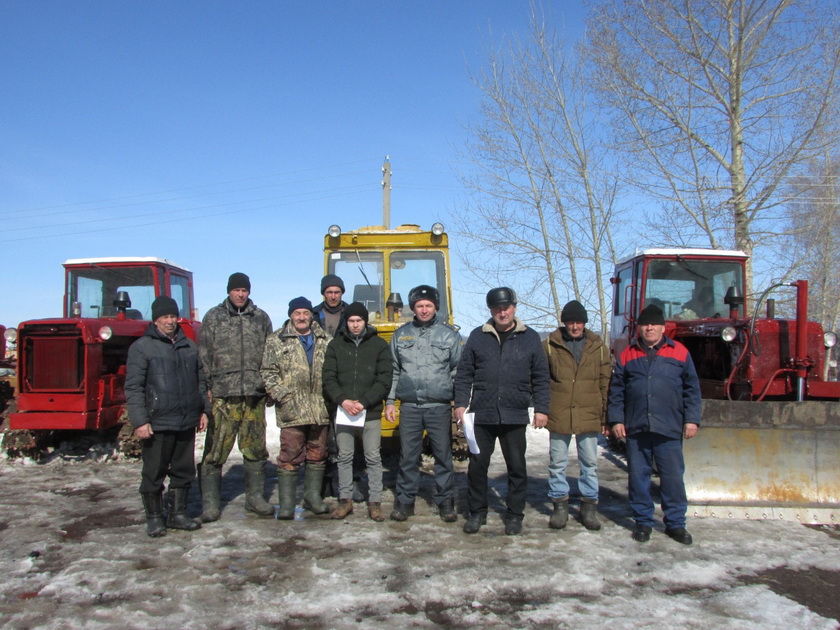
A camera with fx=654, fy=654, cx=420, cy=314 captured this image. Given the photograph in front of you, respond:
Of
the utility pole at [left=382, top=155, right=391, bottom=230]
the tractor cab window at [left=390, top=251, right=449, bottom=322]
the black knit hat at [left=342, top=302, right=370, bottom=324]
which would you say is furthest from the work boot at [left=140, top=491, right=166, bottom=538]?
the utility pole at [left=382, top=155, right=391, bottom=230]

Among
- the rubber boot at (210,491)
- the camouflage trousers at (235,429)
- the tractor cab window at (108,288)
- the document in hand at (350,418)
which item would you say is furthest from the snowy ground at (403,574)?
the tractor cab window at (108,288)

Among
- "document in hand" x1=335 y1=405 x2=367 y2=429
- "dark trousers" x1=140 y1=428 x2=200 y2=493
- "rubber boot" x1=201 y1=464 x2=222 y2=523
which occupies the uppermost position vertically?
"document in hand" x1=335 y1=405 x2=367 y2=429

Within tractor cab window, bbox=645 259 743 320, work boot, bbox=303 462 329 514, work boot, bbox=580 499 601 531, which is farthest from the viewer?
tractor cab window, bbox=645 259 743 320

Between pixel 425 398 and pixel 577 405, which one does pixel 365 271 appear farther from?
pixel 577 405

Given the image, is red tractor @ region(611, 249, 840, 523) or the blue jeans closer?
the blue jeans

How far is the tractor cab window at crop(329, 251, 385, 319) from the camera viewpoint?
7719mm

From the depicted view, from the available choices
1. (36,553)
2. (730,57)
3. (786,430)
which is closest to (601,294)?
(730,57)

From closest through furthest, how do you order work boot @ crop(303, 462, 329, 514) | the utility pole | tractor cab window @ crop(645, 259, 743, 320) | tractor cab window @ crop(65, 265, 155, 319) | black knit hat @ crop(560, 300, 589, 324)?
black knit hat @ crop(560, 300, 589, 324), work boot @ crop(303, 462, 329, 514), tractor cab window @ crop(645, 259, 743, 320), tractor cab window @ crop(65, 265, 155, 319), the utility pole

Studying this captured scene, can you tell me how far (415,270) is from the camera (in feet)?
25.5

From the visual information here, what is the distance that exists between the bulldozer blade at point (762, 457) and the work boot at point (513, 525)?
1587mm

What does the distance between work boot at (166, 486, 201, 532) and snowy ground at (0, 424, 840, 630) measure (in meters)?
0.16

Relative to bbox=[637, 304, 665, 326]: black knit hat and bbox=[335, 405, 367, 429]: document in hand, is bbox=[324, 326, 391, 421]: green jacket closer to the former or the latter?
bbox=[335, 405, 367, 429]: document in hand

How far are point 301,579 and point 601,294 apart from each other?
14.9 metres

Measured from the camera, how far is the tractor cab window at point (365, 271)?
7719 millimetres
